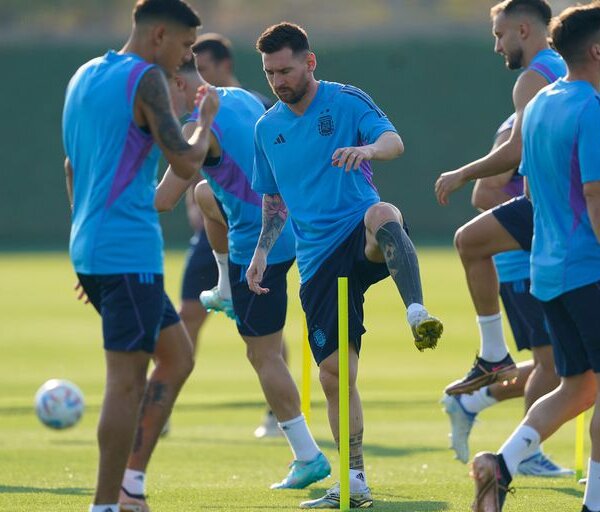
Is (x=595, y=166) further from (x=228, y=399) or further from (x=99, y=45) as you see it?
(x=99, y=45)

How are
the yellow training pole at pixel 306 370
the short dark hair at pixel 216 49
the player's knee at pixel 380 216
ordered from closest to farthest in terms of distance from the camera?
A: the player's knee at pixel 380 216, the yellow training pole at pixel 306 370, the short dark hair at pixel 216 49

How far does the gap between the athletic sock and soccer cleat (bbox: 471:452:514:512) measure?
3.23 ft

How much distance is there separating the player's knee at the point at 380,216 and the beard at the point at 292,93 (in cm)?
77

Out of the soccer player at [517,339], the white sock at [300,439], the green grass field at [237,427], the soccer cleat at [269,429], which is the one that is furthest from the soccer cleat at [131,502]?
the soccer cleat at [269,429]

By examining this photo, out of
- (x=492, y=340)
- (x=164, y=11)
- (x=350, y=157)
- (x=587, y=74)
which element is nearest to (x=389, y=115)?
(x=492, y=340)

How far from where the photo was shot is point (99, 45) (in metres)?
38.3

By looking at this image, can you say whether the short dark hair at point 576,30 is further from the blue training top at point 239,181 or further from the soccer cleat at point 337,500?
the blue training top at point 239,181

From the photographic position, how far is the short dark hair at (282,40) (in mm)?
7344

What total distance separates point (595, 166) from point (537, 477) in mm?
3460

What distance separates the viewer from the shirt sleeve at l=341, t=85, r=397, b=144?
725cm

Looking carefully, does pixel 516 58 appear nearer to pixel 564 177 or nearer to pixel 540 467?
pixel 564 177

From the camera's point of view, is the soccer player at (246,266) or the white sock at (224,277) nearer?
the soccer player at (246,266)

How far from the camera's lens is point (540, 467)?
29.6 feet

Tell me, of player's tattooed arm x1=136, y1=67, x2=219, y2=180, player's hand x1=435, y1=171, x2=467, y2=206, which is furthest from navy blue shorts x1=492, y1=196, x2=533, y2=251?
player's tattooed arm x1=136, y1=67, x2=219, y2=180
